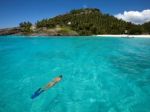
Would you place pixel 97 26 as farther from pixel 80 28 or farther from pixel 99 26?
pixel 80 28

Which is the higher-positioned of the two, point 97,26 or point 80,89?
point 97,26

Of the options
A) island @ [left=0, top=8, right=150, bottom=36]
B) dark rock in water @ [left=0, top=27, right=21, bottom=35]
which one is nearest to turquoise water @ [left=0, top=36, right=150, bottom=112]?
island @ [left=0, top=8, right=150, bottom=36]

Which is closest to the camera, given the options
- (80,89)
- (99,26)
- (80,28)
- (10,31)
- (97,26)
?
(80,89)

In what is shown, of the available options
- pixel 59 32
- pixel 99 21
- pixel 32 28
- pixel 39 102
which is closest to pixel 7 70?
pixel 39 102

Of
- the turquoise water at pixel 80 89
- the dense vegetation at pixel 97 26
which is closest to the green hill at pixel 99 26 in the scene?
the dense vegetation at pixel 97 26

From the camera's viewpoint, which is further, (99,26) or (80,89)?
(99,26)

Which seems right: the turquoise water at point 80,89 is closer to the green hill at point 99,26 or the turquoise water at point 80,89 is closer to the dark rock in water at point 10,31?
the green hill at point 99,26

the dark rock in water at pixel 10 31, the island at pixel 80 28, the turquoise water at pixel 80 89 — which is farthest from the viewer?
the dark rock in water at pixel 10 31

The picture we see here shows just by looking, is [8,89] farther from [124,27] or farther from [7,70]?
[124,27]

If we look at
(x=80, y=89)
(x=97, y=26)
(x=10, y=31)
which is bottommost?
(x=80, y=89)

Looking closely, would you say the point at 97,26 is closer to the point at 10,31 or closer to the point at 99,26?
the point at 99,26

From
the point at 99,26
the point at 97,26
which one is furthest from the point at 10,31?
the point at 99,26

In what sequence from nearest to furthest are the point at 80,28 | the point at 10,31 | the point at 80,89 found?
the point at 80,89, the point at 80,28, the point at 10,31

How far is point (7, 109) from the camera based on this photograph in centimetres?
1031
